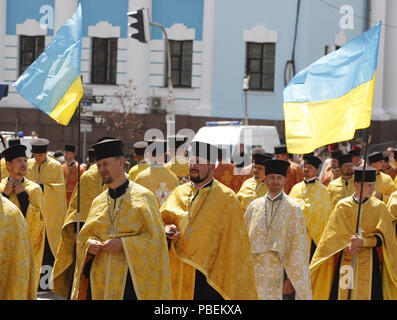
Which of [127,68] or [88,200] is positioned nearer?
[88,200]

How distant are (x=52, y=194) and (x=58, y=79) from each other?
14.5ft

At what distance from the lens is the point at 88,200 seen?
962 cm

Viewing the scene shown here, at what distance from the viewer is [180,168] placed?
13477 mm

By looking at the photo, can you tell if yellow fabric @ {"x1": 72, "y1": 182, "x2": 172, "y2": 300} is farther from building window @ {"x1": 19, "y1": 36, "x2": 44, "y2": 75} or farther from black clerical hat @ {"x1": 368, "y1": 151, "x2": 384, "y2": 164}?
building window @ {"x1": 19, "y1": 36, "x2": 44, "y2": 75}

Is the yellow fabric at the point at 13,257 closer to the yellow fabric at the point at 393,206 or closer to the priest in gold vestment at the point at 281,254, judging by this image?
the priest in gold vestment at the point at 281,254

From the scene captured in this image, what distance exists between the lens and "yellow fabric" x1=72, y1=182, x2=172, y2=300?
20.3 ft

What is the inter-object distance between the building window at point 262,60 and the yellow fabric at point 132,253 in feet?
78.5

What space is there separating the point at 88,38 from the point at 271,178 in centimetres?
2278

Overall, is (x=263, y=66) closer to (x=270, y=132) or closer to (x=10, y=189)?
(x=270, y=132)

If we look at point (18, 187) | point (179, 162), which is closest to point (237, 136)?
point (179, 162)

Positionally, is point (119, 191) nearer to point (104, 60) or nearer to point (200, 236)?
point (200, 236)

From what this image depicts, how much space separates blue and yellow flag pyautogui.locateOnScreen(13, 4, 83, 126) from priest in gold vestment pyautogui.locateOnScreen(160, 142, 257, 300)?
1.43 meters

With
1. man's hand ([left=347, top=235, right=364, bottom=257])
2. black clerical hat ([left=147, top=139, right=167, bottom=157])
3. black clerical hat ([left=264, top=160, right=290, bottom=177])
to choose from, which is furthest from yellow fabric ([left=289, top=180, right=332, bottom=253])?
man's hand ([left=347, top=235, right=364, bottom=257])
